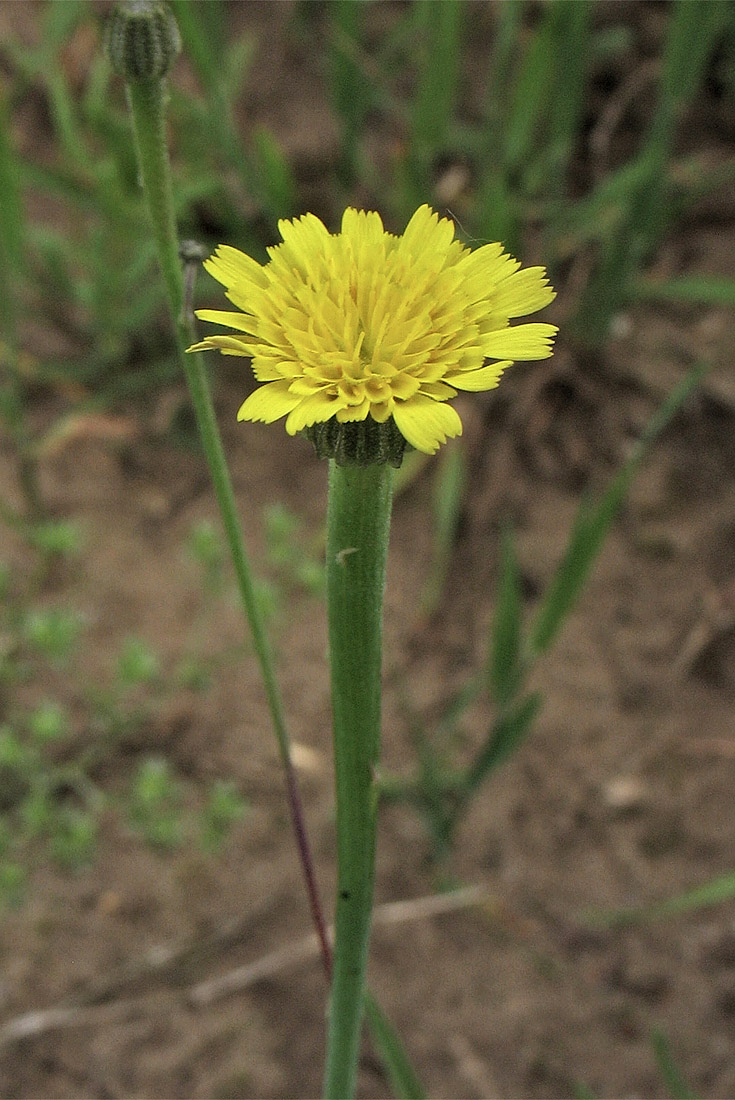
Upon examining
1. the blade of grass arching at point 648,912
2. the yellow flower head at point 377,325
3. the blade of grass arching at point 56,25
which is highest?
the blade of grass arching at point 56,25

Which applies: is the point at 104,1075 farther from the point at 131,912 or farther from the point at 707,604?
the point at 707,604

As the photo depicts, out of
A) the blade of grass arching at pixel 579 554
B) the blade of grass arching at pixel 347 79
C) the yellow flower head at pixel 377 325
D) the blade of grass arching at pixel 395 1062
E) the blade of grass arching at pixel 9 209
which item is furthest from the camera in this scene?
the blade of grass arching at pixel 347 79

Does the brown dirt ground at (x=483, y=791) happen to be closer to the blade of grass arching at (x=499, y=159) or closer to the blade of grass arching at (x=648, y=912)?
the blade of grass arching at (x=648, y=912)

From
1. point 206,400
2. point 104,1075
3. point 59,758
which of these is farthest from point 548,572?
point 206,400

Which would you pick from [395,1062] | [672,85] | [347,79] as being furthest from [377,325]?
[347,79]

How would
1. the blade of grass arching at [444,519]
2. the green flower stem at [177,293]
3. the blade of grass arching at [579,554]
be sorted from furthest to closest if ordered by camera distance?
the blade of grass arching at [444,519] < the blade of grass arching at [579,554] < the green flower stem at [177,293]

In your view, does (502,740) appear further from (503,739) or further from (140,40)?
(140,40)

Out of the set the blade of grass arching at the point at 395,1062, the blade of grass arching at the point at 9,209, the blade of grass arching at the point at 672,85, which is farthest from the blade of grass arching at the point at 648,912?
the blade of grass arching at the point at 9,209
